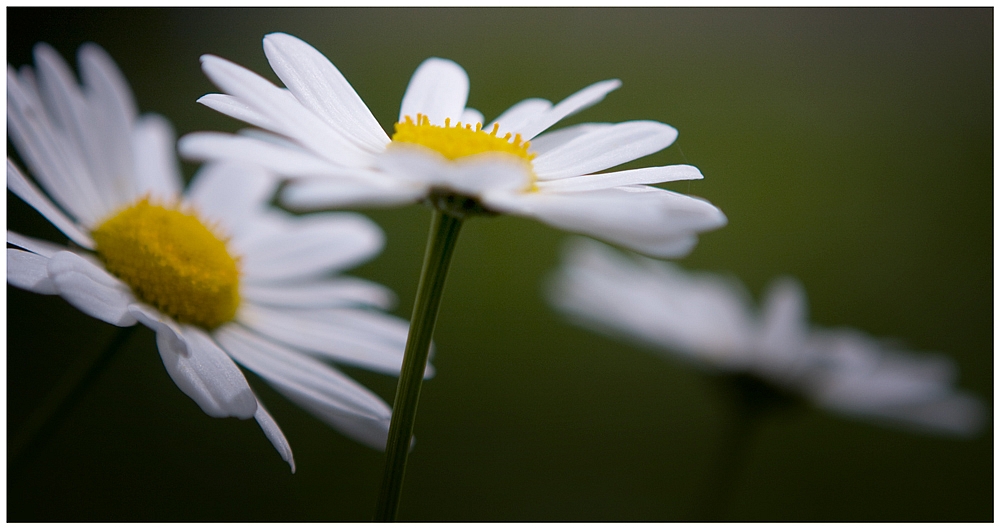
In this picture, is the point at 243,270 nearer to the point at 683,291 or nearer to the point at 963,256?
the point at 683,291

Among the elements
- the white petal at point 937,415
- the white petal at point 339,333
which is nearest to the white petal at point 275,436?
the white petal at point 339,333

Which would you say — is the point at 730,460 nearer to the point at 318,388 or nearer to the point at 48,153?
the point at 318,388

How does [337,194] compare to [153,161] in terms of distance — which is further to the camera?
[153,161]

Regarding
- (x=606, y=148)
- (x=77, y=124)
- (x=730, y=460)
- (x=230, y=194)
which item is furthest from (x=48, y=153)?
(x=730, y=460)

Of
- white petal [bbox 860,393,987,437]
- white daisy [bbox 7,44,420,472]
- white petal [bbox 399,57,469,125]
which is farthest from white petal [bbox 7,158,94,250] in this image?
white petal [bbox 860,393,987,437]

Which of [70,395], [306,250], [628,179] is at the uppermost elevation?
[628,179]

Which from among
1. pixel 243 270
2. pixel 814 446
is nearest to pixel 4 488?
pixel 243 270

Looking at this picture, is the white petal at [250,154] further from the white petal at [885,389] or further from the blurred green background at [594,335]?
the white petal at [885,389]
